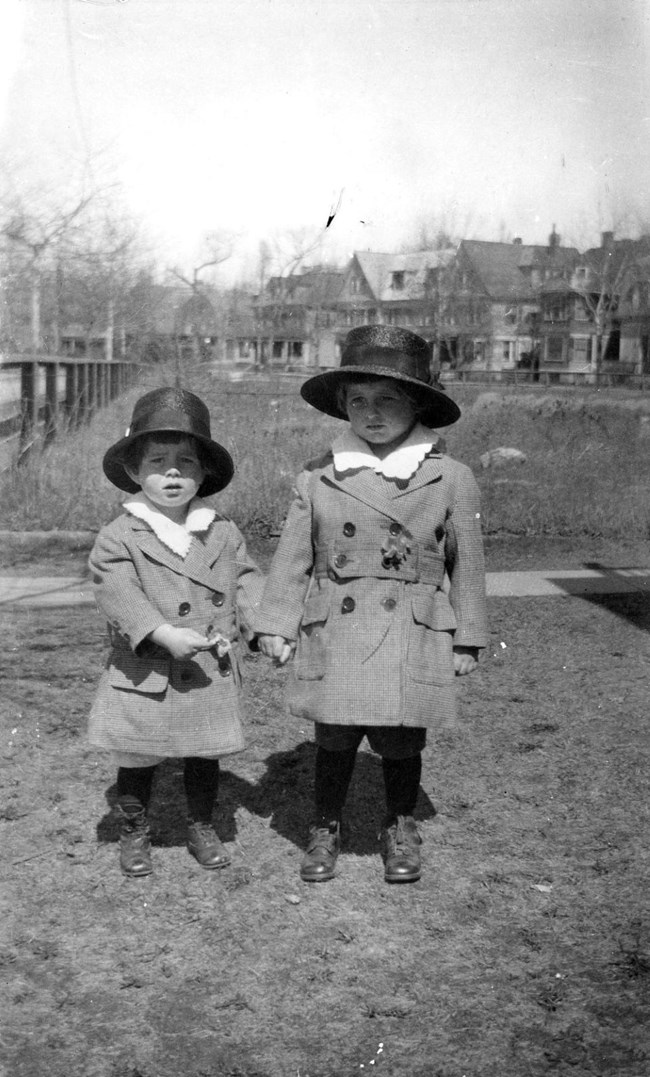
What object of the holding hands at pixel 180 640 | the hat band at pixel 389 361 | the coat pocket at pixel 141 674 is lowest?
the coat pocket at pixel 141 674

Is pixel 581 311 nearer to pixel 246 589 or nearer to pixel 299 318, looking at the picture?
pixel 299 318

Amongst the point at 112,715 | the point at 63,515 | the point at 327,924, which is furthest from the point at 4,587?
the point at 327,924

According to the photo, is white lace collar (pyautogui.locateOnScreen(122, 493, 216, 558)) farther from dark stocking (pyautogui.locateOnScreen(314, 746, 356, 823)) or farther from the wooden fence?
the wooden fence

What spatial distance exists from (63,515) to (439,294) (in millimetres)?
3308

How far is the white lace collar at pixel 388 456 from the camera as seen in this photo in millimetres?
2961

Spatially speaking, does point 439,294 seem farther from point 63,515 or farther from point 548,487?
point 63,515

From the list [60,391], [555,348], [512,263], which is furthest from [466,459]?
[60,391]

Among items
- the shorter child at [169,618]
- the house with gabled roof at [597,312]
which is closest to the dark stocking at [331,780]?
the shorter child at [169,618]

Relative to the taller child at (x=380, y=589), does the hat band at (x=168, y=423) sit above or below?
above

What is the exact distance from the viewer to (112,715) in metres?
2.89

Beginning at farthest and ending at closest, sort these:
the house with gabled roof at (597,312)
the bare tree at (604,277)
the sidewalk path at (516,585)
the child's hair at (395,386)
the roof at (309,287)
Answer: the house with gabled roof at (597,312) < the bare tree at (604,277) < the roof at (309,287) < the sidewalk path at (516,585) < the child's hair at (395,386)

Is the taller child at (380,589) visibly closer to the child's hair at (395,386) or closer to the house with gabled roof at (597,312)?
the child's hair at (395,386)

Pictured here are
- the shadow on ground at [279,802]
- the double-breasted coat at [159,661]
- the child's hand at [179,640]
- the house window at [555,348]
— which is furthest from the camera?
the house window at [555,348]

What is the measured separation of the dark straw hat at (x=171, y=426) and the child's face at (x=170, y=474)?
0.15ft
